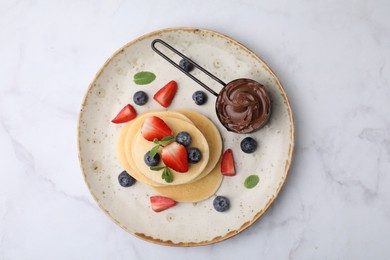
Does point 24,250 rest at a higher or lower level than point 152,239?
lower

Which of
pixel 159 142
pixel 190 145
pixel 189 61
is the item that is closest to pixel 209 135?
pixel 190 145

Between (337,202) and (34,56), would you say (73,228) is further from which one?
(337,202)

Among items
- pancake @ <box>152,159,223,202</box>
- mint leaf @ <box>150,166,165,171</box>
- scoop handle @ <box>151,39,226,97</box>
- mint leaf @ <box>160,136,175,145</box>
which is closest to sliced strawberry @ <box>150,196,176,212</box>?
pancake @ <box>152,159,223,202</box>

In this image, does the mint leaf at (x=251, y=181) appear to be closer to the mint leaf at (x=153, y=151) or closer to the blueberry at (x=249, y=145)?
the blueberry at (x=249, y=145)

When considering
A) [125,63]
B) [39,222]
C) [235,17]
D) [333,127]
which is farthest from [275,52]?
[39,222]

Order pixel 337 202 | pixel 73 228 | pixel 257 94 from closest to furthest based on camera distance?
1. pixel 257 94
2. pixel 337 202
3. pixel 73 228

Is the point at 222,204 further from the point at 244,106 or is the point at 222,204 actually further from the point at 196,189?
the point at 244,106

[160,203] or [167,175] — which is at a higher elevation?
[167,175]
